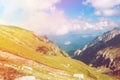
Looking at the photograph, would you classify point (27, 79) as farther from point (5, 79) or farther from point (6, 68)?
point (6, 68)

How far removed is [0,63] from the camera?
110 m

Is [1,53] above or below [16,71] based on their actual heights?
above

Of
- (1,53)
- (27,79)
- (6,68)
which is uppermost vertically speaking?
(1,53)

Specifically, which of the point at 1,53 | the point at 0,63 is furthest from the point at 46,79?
the point at 1,53

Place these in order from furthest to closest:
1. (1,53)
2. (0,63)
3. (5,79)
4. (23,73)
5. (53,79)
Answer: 1. (1,53)
2. (0,63)
3. (53,79)
4. (23,73)
5. (5,79)

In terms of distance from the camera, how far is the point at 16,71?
98.2 meters

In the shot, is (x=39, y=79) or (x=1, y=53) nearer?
(x=39, y=79)

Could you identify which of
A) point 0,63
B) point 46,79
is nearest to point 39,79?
point 46,79

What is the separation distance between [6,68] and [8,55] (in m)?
55.3

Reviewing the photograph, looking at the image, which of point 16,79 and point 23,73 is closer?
point 16,79

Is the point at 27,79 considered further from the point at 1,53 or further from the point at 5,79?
the point at 1,53

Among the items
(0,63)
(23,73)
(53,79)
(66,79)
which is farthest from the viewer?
(66,79)

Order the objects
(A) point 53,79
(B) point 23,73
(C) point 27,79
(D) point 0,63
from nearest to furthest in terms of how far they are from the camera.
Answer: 1. (C) point 27,79
2. (B) point 23,73
3. (A) point 53,79
4. (D) point 0,63

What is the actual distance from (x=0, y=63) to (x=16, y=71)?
14583 mm
